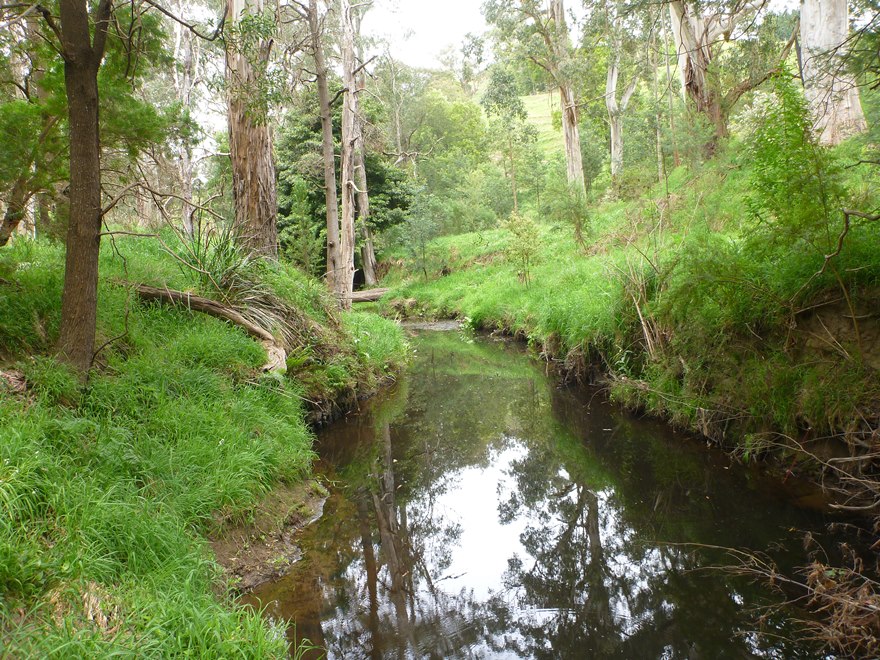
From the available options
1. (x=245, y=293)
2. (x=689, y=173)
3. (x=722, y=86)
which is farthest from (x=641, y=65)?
(x=245, y=293)

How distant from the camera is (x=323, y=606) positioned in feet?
12.0

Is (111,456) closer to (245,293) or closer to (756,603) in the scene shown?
(245,293)

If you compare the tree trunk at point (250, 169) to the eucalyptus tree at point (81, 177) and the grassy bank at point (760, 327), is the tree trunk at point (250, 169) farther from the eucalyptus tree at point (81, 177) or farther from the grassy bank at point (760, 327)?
the grassy bank at point (760, 327)

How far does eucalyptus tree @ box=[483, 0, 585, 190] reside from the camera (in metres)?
18.8

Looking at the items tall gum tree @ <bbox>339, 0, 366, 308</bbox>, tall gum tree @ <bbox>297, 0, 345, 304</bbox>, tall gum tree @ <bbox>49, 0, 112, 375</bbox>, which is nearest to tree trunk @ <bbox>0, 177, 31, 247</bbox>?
tall gum tree @ <bbox>49, 0, 112, 375</bbox>

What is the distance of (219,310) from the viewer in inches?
253

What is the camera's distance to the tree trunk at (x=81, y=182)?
402 cm

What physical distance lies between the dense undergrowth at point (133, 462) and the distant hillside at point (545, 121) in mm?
31742

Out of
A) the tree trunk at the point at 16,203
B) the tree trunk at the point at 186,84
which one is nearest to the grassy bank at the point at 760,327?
the tree trunk at the point at 16,203

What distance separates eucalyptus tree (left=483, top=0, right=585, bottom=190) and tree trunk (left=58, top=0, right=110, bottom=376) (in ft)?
54.5

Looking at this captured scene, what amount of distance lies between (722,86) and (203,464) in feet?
47.0

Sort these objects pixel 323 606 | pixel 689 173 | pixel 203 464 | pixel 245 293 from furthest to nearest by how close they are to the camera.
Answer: pixel 689 173, pixel 245 293, pixel 203 464, pixel 323 606

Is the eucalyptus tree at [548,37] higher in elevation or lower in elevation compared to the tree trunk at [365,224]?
higher

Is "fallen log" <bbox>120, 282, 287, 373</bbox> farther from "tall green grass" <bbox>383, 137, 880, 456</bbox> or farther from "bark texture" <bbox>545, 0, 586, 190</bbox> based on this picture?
"bark texture" <bbox>545, 0, 586, 190</bbox>
